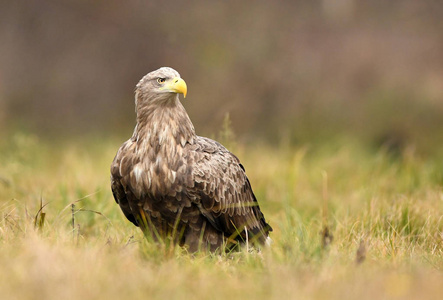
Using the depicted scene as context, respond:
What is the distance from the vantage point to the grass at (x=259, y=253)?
3.46 meters

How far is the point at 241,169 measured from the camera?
5488 millimetres

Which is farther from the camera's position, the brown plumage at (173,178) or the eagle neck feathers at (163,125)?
the eagle neck feathers at (163,125)

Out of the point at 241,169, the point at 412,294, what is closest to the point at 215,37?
the point at 241,169

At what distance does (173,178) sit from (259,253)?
811mm

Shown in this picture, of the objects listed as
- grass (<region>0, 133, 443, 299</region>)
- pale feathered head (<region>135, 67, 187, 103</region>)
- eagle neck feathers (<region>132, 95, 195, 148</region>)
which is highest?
pale feathered head (<region>135, 67, 187, 103</region>)

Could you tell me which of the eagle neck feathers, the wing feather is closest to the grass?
the wing feather

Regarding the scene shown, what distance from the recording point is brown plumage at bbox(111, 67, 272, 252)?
15.9 feet

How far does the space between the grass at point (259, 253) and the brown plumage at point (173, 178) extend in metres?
0.19

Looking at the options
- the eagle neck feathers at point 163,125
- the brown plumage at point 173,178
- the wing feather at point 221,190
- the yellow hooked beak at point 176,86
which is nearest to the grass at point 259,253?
the brown plumage at point 173,178

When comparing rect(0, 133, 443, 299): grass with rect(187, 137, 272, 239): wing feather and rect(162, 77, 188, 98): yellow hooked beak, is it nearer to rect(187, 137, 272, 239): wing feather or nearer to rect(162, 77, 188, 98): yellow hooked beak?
rect(187, 137, 272, 239): wing feather

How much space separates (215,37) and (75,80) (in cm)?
308

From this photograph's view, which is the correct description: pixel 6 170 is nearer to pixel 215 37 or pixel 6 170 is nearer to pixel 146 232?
pixel 146 232

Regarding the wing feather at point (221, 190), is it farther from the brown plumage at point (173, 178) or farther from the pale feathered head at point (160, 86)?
the pale feathered head at point (160, 86)

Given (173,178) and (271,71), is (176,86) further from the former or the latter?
(271,71)
